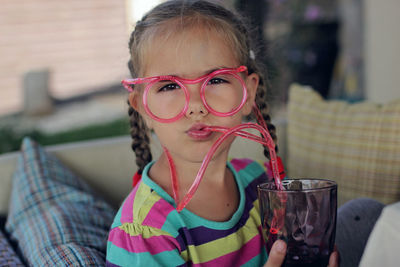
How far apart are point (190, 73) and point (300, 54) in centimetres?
327

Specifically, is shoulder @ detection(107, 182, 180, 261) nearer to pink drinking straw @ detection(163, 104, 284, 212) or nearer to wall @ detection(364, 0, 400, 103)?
pink drinking straw @ detection(163, 104, 284, 212)

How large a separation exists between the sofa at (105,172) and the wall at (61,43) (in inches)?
146

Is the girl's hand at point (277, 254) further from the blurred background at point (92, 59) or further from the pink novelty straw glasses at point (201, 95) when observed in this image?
the blurred background at point (92, 59)

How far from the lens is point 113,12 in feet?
20.1

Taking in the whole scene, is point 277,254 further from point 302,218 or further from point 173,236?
point 173,236

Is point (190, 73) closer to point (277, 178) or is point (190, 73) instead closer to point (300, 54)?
point (277, 178)

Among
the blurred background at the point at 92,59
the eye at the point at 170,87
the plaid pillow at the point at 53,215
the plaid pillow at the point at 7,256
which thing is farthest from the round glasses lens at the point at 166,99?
the blurred background at the point at 92,59

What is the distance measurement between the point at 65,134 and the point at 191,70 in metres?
4.24

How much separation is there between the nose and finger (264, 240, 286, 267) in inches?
15.5

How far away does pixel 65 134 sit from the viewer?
5230 millimetres

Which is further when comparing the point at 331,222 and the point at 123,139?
the point at 123,139

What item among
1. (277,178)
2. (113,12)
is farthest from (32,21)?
(277,178)

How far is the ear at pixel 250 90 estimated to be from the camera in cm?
145

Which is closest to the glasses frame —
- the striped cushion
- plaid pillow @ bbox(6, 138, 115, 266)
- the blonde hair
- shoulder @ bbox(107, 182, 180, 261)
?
the blonde hair
